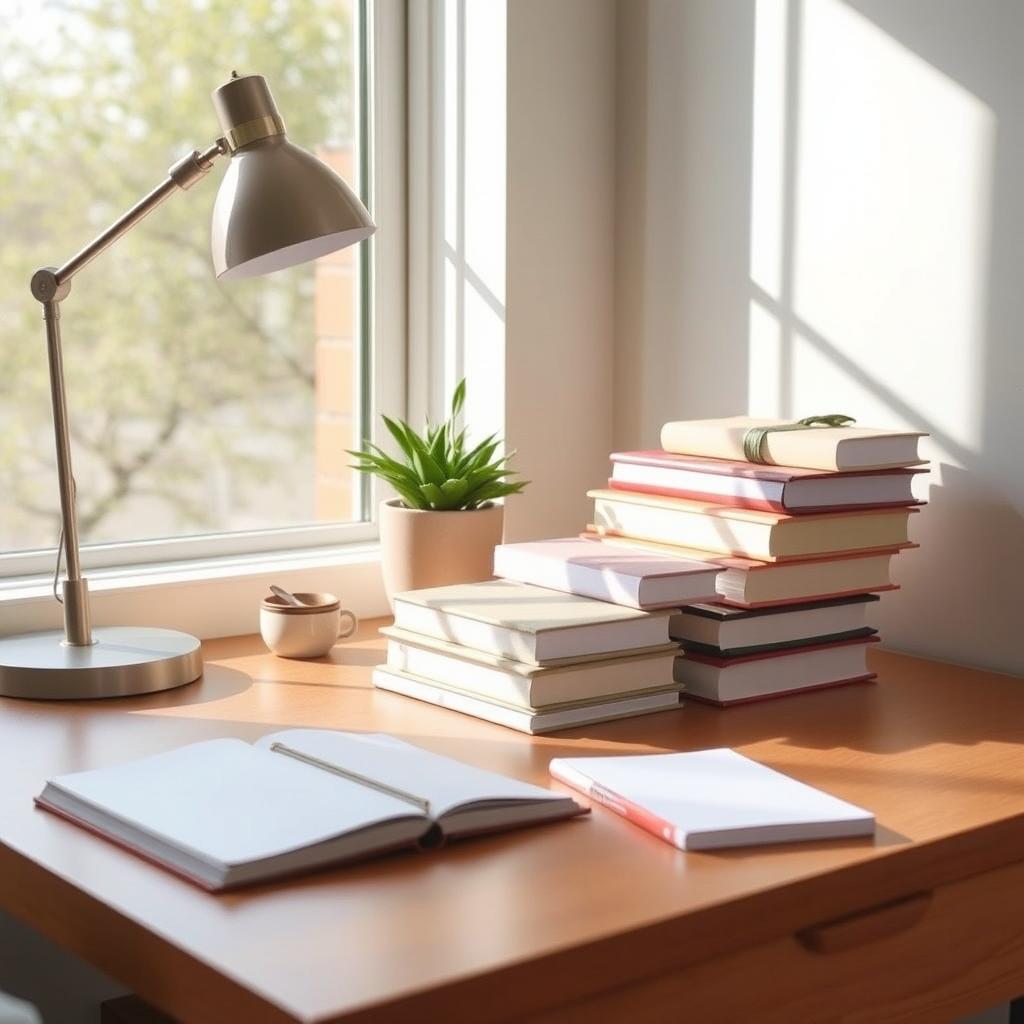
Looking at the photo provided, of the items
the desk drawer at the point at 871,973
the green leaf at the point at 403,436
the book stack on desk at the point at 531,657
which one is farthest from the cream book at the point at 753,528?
the desk drawer at the point at 871,973

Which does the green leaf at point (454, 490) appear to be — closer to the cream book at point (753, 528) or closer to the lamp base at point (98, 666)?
the cream book at point (753, 528)

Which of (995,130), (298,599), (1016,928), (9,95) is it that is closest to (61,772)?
(298,599)

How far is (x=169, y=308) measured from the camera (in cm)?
190

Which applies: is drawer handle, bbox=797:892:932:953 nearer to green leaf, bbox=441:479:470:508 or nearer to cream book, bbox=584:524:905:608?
cream book, bbox=584:524:905:608

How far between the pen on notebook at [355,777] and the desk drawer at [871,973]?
0.66 feet

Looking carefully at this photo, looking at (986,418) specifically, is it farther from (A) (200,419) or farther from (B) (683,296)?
(A) (200,419)

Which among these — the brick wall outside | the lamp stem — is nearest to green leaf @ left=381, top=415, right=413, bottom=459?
the brick wall outside

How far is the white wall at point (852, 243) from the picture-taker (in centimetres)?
149

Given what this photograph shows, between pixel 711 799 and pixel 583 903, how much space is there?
194 mm

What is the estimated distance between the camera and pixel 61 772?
115 cm

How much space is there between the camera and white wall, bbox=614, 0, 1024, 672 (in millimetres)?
1490

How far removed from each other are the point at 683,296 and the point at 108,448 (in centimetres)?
76

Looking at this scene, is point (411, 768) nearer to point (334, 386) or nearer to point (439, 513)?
point (439, 513)

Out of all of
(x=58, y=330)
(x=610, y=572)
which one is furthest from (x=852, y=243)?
(x=58, y=330)
